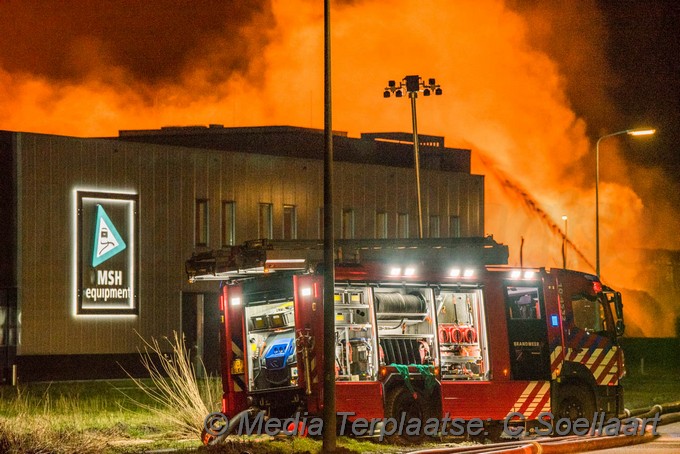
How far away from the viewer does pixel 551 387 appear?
2003cm

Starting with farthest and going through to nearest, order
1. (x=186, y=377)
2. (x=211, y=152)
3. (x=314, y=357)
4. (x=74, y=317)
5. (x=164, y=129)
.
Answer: (x=164, y=129)
(x=211, y=152)
(x=74, y=317)
(x=186, y=377)
(x=314, y=357)

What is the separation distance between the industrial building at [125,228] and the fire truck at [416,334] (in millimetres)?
19941

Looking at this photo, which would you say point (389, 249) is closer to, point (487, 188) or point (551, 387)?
point (551, 387)

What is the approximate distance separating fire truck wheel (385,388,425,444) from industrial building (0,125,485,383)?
21274 mm

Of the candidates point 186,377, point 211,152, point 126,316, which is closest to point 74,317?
point 126,316

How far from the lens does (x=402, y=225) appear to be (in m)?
49.3

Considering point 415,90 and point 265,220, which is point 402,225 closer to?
point 265,220

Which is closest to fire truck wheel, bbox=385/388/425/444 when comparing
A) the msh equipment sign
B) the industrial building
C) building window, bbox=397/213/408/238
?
the industrial building

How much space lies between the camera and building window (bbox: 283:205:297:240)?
45125 millimetres

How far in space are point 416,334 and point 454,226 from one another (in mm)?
32709

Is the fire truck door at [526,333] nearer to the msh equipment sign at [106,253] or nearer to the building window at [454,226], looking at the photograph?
the msh equipment sign at [106,253]

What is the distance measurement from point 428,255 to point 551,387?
3015 mm

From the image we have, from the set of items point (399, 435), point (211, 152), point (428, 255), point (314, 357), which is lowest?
point (399, 435)

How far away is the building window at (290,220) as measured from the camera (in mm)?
45125
